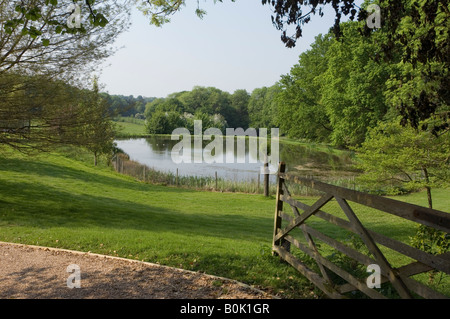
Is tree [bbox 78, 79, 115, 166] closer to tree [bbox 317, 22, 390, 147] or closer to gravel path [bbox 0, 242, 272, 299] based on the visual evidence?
gravel path [bbox 0, 242, 272, 299]

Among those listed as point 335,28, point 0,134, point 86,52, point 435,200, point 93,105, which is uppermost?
point 86,52

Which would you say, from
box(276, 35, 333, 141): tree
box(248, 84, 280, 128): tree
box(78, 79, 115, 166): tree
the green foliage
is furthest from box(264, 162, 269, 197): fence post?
box(248, 84, 280, 128): tree

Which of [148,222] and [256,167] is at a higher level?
[148,222]

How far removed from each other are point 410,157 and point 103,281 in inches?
416

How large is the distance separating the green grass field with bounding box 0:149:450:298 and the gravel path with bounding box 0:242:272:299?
1.18 ft

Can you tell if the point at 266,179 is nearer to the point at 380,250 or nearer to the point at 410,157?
the point at 410,157

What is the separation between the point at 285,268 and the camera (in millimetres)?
A: 5613

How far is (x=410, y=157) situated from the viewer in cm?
1205

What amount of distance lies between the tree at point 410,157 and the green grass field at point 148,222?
73.3 inches

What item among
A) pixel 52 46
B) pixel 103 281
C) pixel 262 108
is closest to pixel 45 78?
pixel 52 46

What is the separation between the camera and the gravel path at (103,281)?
470cm

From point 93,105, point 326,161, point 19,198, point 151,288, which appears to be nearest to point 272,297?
point 151,288

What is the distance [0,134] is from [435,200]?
704 inches

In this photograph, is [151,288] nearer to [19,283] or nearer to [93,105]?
[19,283]
